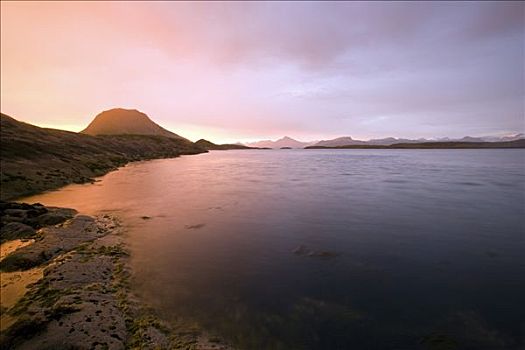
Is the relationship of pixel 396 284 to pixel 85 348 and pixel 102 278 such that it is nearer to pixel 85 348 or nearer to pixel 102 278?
pixel 85 348

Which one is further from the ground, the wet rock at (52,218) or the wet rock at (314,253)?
the wet rock at (52,218)

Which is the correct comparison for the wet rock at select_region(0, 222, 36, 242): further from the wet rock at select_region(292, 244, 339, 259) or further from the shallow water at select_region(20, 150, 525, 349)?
the wet rock at select_region(292, 244, 339, 259)

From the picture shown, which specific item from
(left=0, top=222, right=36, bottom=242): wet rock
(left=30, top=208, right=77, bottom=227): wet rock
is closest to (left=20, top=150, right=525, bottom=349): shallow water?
(left=30, top=208, right=77, bottom=227): wet rock

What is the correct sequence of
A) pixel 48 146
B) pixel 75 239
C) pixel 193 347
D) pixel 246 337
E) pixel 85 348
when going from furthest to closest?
pixel 48 146
pixel 75 239
pixel 246 337
pixel 193 347
pixel 85 348

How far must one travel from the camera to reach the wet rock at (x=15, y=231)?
12267 millimetres

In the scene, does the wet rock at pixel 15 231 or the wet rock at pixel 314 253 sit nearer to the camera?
the wet rock at pixel 314 253

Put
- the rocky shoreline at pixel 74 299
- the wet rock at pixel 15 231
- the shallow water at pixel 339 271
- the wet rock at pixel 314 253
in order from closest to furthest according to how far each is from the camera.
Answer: the rocky shoreline at pixel 74 299, the shallow water at pixel 339 271, the wet rock at pixel 314 253, the wet rock at pixel 15 231

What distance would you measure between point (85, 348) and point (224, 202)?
18101 millimetres

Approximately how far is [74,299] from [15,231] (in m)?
8.24

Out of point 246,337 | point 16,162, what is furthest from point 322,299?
point 16,162

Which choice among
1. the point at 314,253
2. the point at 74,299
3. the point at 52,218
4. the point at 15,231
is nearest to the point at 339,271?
the point at 314,253

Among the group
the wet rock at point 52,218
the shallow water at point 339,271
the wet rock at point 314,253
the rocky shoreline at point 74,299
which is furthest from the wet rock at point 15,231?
the wet rock at point 314,253

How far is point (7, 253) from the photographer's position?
1058 cm

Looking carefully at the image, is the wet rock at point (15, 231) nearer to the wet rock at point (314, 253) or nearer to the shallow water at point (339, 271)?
the shallow water at point (339, 271)
